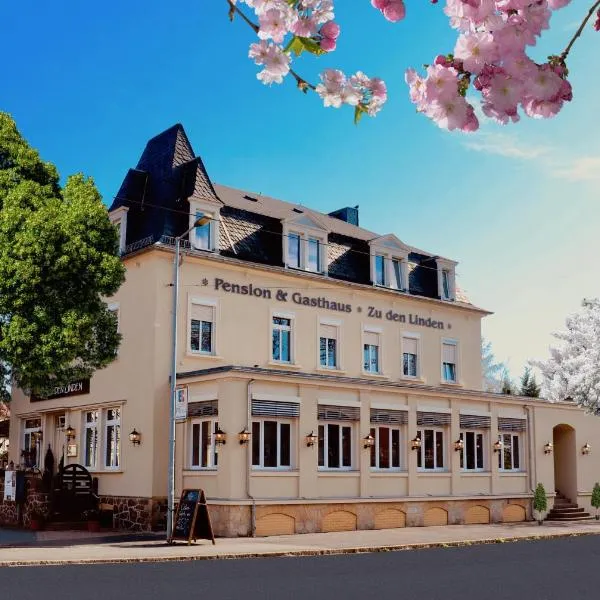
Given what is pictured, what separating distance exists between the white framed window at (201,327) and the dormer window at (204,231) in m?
1.81

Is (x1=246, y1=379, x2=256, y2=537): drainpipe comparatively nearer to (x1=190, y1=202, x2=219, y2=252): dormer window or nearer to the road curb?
the road curb

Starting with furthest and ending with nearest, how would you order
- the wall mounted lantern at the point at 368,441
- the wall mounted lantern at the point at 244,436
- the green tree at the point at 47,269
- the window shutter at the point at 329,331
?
the window shutter at the point at 329,331 → the wall mounted lantern at the point at 368,441 → the wall mounted lantern at the point at 244,436 → the green tree at the point at 47,269

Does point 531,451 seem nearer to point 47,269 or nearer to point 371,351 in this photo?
point 371,351

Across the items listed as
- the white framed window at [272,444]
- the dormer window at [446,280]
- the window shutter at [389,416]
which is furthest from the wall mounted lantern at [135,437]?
the dormer window at [446,280]

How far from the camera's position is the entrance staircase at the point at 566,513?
110ft

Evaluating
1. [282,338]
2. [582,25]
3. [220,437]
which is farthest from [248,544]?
[582,25]

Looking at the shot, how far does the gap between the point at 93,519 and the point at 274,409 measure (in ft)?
22.4

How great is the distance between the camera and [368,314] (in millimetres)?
33875

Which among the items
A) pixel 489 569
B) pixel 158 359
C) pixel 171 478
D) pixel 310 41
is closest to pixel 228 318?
pixel 158 359

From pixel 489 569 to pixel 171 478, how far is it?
27.6 ft

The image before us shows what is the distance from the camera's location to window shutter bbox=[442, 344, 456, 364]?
120 ft

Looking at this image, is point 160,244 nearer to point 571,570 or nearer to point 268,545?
point 268,545

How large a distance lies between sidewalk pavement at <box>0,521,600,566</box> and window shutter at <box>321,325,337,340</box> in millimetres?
7438

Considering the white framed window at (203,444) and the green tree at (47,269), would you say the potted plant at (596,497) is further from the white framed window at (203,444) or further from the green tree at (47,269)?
the green tree at (47,269)
